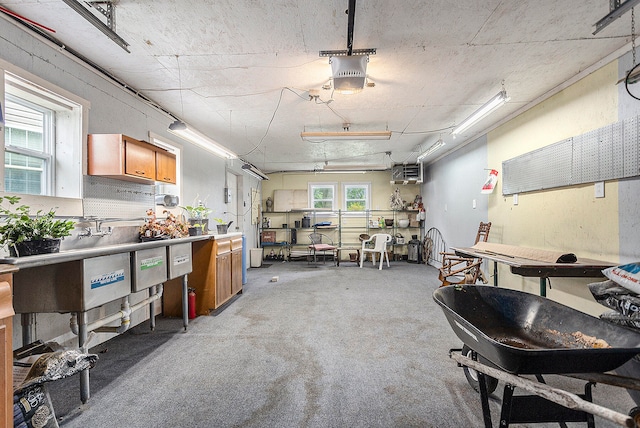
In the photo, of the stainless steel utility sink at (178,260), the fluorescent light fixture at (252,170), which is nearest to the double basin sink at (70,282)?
the stainless steel utility sink at (178,260)

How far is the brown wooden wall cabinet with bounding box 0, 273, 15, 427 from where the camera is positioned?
1.21 m

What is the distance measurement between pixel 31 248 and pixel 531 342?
3.20 m

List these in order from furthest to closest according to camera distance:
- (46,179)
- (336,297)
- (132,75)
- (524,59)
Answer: (336,297), (132,75), (524,59), (46,179)

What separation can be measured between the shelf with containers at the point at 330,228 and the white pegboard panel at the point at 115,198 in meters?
5.13

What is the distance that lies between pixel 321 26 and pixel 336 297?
359 centimetres

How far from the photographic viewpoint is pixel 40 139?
7.90 ft

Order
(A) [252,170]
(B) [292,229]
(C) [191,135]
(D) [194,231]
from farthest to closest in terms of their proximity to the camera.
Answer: (B) [292,229] → (A) [252,170] → (D) [194,231] → (C) [191,135]

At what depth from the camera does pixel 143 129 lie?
3.39 meters

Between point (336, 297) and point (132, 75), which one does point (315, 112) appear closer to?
point (132, 75)

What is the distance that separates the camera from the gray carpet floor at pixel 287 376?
5.60 ft

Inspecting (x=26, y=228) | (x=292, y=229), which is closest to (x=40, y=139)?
(x=26, y=228)

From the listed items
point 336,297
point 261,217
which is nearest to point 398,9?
point 336,297

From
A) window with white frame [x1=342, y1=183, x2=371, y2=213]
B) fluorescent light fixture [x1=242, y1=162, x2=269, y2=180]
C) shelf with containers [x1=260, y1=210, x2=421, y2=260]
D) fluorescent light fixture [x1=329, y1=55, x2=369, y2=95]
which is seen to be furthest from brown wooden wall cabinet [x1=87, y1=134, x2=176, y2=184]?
window with white frame [x1=342, y1=183, x2=371, y2=213]

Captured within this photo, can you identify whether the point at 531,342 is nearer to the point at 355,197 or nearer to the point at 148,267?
the point at 148,267
